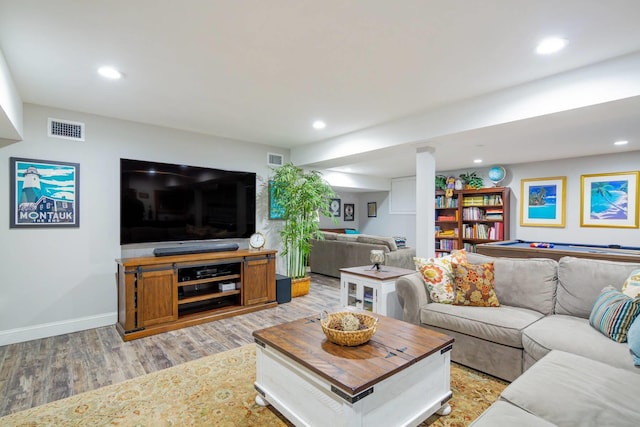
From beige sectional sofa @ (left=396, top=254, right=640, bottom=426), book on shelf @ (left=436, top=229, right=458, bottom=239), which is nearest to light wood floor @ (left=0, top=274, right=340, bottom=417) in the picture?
beige sectional sofa @ (left=396, top=254, right=640, bottom=426)

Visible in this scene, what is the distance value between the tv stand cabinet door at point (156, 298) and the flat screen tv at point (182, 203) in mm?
605

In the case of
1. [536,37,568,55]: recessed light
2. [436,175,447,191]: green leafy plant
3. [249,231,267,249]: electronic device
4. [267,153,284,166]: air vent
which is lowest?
[249,231,267,249]: electronic device

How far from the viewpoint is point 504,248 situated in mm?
4664

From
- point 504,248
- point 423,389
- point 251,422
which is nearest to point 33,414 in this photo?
point 251,422

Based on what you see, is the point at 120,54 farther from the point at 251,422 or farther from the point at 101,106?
the point at 251,422

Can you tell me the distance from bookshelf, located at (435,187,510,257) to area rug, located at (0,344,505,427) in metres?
4.67

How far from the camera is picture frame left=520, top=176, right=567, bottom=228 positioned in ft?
18.9

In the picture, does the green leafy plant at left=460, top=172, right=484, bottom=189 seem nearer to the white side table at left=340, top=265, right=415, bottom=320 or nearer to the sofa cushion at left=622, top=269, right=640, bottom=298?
the white side table at left=340, top=265, right=415, bottom=320

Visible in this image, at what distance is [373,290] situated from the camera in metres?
3.08

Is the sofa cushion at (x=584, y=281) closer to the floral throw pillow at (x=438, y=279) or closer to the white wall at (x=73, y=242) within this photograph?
the floral throw pillow at (x=438, y=279)

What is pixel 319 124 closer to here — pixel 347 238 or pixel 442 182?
pixel 347 238

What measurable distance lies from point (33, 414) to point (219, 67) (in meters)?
2.64

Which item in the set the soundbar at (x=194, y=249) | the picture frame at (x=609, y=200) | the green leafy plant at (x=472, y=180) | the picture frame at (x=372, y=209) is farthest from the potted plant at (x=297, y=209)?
the picture frame at (x=372, y=209)

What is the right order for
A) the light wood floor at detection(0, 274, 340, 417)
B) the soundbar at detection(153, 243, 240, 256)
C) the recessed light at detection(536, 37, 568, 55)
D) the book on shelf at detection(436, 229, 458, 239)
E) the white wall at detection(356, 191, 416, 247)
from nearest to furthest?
the recessed light at detection(536, 37, 568, 55)
the light wood floor at detection(0, 274, 340, 417)
the soundbar at detection(153, 243, 240, 256)
the book on shelf at detection(436, 229, 458, 239)
the white wall at detection(356, 191, 416, 247)
